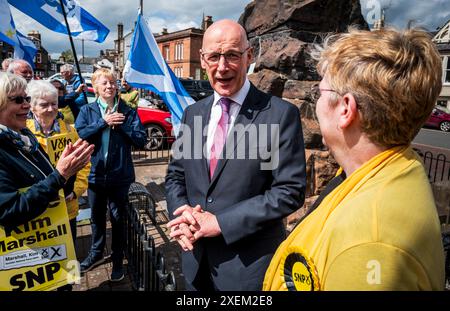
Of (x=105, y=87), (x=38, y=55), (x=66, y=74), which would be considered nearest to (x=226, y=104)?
(x=105, y=87)

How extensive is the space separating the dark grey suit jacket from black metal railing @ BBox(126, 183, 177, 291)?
36 cm

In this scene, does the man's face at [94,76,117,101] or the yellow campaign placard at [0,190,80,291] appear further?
the man's face at [94,76,117,101]

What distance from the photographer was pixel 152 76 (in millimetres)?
5168

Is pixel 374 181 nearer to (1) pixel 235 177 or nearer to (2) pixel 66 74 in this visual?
(1) pixel 235 177

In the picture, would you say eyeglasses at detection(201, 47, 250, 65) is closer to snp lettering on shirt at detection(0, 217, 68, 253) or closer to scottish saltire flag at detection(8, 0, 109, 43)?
snp lettering on shirt at detection(0, 217, 68, 253)

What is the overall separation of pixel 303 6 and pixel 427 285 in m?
3.35

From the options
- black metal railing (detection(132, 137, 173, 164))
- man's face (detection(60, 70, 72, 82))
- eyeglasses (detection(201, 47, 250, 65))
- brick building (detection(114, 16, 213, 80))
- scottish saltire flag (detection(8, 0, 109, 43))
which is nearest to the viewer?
eyeglasses (detection(201, 47, 250, 65))

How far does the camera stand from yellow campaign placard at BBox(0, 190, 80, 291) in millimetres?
2004

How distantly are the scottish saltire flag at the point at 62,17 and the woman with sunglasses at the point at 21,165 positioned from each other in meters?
3.51

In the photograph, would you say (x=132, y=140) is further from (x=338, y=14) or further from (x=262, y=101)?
(x=338, y=14)

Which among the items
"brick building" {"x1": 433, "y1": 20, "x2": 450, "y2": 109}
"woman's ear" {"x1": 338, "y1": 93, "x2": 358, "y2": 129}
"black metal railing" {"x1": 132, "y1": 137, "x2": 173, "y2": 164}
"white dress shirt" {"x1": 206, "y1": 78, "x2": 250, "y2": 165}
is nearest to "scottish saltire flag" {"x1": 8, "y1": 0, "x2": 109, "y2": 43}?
"black metal railing" {"x1": 132, "y1": 137, "x2": 173, "y2": 164}

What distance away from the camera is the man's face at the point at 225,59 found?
77.1 inches
